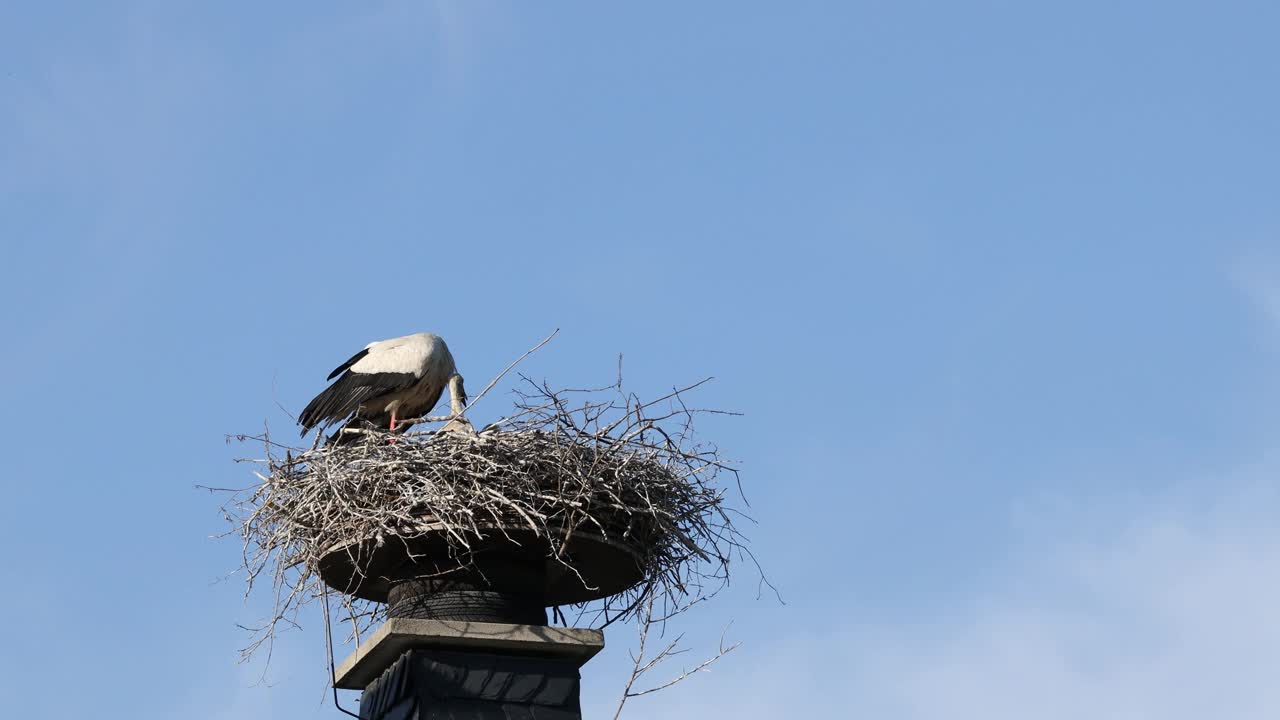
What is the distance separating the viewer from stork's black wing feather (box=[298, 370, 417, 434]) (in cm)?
878

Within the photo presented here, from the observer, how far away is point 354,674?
233 inches

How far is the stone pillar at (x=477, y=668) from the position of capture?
18.0 feet

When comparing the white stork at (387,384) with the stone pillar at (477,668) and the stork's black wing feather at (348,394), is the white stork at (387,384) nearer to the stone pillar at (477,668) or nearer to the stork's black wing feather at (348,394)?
the stork's black wing feather at (348,394)

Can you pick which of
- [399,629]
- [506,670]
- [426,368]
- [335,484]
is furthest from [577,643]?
[426,368]

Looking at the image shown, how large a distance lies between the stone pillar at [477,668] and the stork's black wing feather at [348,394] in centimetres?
318

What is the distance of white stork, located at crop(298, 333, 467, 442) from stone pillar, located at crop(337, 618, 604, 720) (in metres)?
3.21

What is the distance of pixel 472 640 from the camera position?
5.56 metres

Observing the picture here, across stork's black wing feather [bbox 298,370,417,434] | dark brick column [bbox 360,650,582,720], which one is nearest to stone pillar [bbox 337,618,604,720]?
dark brick column [bbox 360,650,582,720]

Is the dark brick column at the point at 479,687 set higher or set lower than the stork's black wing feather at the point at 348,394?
lower

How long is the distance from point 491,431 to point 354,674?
1169mm

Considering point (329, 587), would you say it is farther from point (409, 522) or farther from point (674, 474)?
point (674, 474)

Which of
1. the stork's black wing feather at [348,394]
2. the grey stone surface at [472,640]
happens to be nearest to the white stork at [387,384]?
the stork's black wing feather at [348,394]

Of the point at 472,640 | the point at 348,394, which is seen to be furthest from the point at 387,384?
the point at 472,640

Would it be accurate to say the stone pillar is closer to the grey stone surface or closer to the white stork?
the grey stone surface
